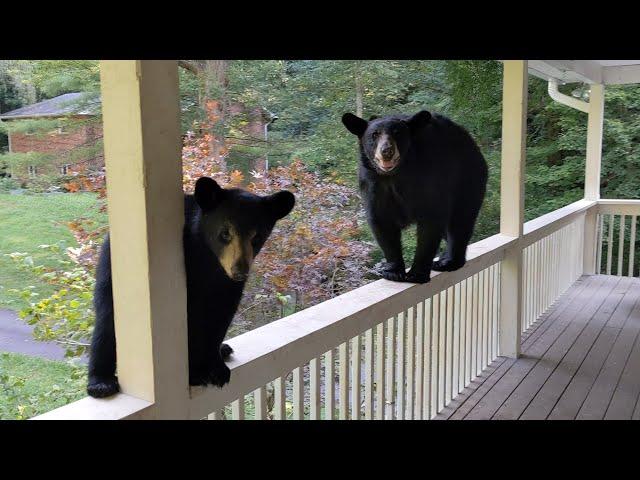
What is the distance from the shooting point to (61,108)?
423 centimetres

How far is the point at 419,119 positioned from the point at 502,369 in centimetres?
226

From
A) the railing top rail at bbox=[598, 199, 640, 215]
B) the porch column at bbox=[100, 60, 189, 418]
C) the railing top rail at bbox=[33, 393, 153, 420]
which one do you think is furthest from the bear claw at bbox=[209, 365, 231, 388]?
the railing top rail at bbox=[598, 199, 640, 215]

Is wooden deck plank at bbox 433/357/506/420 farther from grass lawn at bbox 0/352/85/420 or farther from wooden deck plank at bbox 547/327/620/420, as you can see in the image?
grass lawn at bbox 0/352/85/420

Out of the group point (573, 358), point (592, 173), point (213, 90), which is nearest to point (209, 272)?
point (573, 358)

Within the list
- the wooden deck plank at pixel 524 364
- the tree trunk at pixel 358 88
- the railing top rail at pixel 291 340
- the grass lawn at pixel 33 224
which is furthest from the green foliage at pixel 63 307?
the tree trunk at pixel 358 88

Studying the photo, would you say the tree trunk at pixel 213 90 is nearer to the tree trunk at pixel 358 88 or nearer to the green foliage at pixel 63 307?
the green foliage at pixel 63 307

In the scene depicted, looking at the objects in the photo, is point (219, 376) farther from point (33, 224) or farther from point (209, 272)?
point (33, 224)

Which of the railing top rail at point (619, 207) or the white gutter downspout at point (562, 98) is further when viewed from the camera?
the railing top rail at point (619, 207)

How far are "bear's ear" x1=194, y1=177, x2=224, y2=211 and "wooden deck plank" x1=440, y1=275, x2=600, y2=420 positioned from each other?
2.22 m

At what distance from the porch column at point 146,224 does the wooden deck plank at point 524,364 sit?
86.1 inches

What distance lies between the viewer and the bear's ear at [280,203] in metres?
1.59
